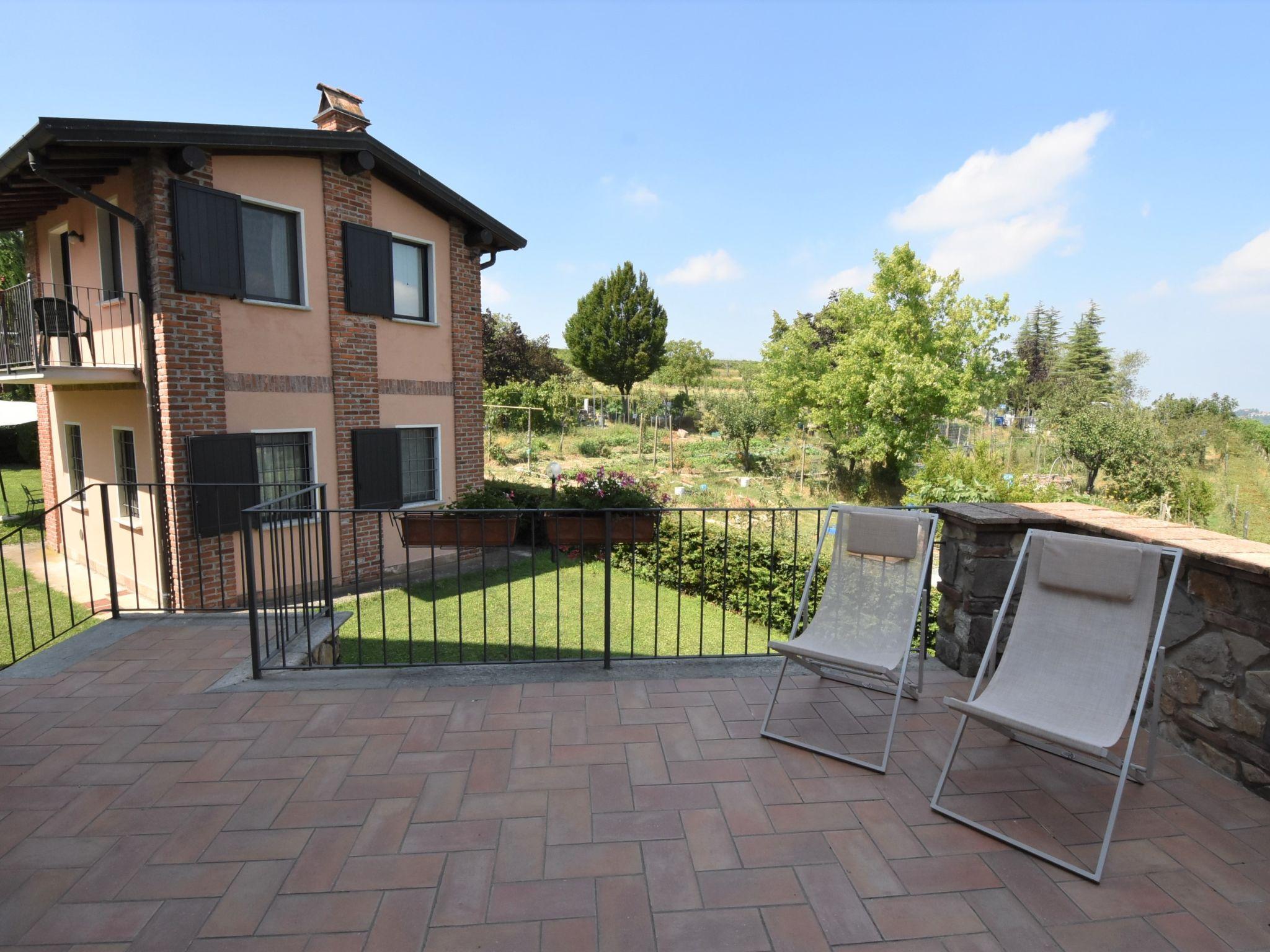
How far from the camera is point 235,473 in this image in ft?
22.7

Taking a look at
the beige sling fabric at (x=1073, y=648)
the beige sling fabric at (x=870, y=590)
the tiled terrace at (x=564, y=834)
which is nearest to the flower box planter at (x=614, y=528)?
the beige sling fabric at (x=870, y=590)

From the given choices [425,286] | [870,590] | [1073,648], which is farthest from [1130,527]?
[425,286]

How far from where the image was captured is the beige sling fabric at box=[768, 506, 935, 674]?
2953 millimetres

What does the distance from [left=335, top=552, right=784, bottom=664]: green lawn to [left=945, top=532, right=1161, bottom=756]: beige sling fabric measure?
2.73 m

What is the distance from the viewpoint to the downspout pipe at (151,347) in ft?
20.6

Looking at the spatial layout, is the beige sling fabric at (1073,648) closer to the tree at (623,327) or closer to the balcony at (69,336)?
the balcony at (69,336)

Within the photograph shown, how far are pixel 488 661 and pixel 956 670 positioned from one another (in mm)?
2642

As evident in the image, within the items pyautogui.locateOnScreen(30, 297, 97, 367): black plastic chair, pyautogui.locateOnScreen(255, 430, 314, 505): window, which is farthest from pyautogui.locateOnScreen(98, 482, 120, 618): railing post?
pyautogui.locateOnScreen(30, 297, 97, 367): black plastic chair

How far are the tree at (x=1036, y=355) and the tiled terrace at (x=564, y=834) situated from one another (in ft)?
72.0

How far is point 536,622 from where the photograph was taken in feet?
22.6

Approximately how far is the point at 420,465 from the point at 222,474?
2.63 meters

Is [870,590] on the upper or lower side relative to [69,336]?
lower

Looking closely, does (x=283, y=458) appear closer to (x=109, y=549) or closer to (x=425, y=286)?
(x=425, y=286)

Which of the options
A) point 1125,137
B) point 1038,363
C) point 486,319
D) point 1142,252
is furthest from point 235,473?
point 1038,363
